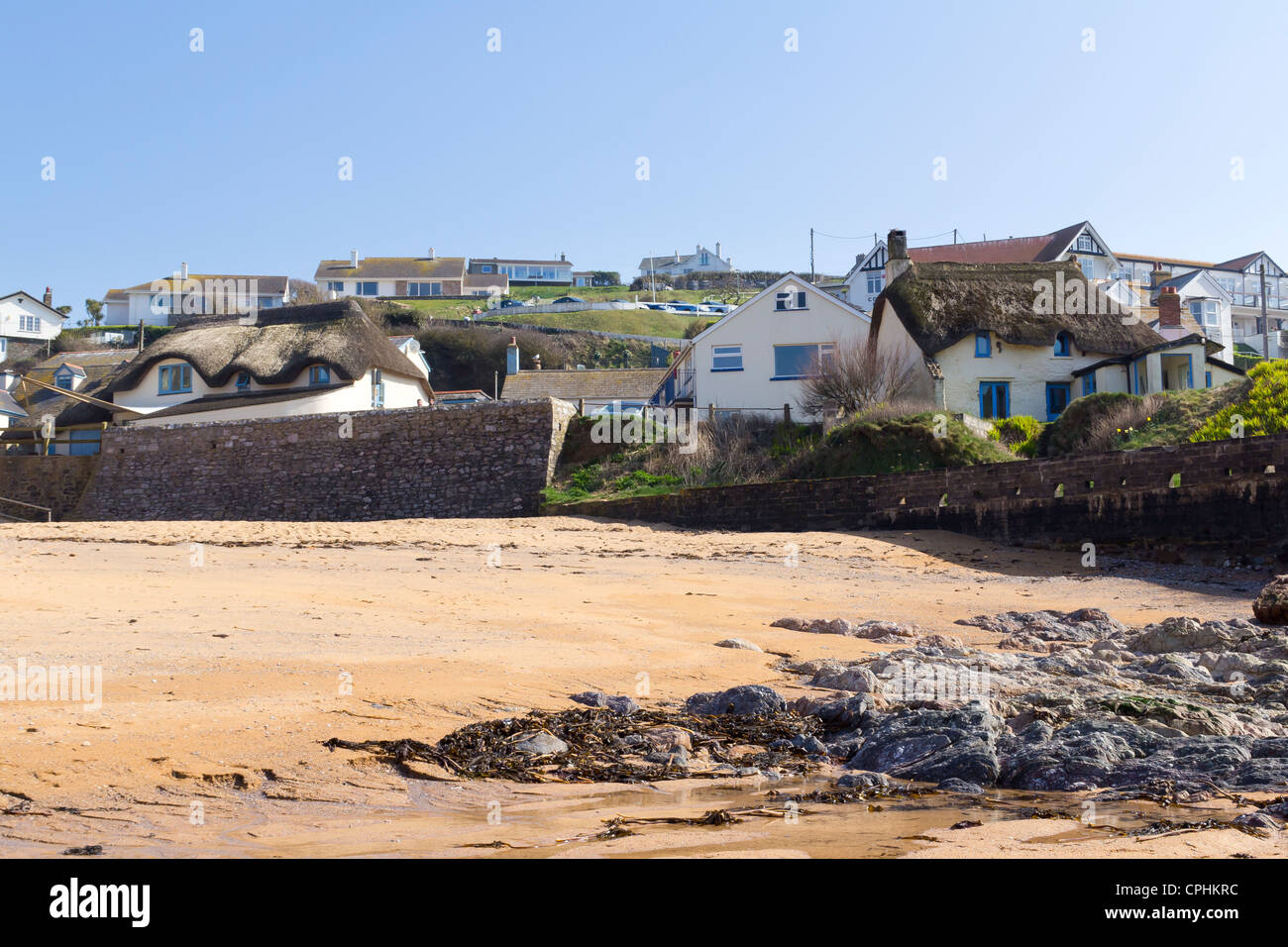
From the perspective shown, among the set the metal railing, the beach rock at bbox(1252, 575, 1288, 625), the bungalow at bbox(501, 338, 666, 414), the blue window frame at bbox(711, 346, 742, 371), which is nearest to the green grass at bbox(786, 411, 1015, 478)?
the blue window frame at bbox(711, 346, 742, 371)

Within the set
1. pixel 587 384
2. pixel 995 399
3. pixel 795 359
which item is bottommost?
pixel 995 399

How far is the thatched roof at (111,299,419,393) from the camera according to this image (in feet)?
110

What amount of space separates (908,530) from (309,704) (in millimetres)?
15524

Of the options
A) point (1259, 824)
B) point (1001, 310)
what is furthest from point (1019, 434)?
point (1259, 824)

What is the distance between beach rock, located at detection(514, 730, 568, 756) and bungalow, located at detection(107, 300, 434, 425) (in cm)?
2737

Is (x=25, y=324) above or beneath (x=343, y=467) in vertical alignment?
above

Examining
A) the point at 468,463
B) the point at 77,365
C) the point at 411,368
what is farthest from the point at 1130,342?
the point at 77,365

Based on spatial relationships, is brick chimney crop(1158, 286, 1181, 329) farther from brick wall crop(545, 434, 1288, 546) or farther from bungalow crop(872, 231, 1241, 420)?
brick wall crop(545, 434, 1288, 546)

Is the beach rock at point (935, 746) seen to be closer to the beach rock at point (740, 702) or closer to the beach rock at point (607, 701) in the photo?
the beach rock at point (740, 702)

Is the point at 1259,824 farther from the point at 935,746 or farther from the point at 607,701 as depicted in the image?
the point at 607,701

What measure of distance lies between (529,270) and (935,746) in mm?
98933

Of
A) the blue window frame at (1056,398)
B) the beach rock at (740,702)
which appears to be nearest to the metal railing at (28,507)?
the beach rock at (740,702)

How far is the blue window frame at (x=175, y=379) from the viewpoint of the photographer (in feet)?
115

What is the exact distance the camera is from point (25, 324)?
240 ft
